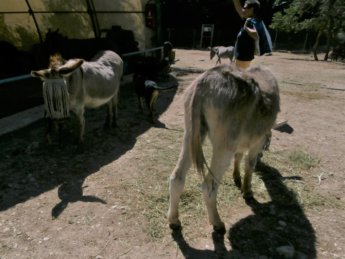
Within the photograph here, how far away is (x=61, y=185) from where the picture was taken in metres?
3.80

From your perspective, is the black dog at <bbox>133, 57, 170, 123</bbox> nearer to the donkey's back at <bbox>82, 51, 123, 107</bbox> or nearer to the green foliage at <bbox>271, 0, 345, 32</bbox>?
the donkey's back at <bbox>82, 51, 123, 107</bbox>

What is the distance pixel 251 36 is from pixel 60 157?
3037 millimetres

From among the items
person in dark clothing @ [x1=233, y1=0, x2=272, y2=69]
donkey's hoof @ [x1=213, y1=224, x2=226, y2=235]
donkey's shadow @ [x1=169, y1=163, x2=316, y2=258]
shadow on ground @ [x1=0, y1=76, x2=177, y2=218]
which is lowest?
shadow on ground @ [x1=0, y1=76, x2=177, y2=218]

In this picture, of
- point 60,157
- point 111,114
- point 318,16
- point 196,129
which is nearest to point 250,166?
point 196,129

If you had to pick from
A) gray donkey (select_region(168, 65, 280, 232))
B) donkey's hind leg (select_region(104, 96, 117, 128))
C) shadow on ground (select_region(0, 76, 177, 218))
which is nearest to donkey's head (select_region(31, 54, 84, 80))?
shadow on ground (select_region(0, 76, 177, 218))

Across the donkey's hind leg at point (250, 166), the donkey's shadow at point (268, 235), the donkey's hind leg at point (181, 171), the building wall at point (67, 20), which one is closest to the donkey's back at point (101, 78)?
the donkey's hind leg at point (181, 171)

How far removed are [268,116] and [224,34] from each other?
23466 mm

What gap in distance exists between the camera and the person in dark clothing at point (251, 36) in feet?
13.9

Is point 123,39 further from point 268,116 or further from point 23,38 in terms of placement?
point 268,116

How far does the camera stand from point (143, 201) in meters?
3.52

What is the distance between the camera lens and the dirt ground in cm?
284

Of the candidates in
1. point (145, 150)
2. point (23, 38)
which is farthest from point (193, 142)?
point (23, 38)

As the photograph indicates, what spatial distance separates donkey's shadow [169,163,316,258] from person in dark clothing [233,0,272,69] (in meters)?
1.98

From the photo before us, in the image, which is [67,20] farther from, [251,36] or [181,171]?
[181,171]
